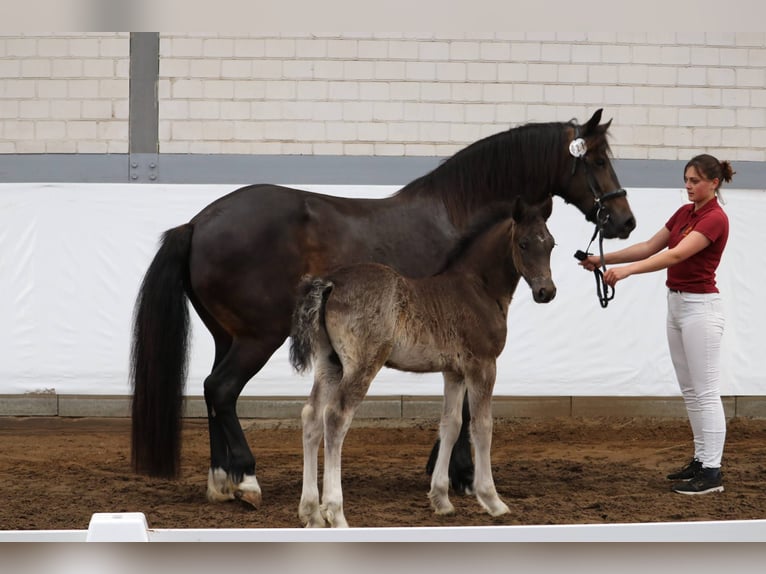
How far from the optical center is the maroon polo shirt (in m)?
4.75

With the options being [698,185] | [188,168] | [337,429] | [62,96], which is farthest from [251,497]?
[62,96]

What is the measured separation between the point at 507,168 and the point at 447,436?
1566 mm

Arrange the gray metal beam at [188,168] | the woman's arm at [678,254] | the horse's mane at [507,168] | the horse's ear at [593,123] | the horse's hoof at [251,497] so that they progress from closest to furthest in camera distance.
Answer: the woman's arm at [678,254], the horse's hoof at [251,497], the horse's ear at [593,123], the horse's mane at [507,168], the gray metal beam at [188,168]

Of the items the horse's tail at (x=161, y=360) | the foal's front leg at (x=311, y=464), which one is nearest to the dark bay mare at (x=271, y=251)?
the horse's tail at (x=161, y=360)

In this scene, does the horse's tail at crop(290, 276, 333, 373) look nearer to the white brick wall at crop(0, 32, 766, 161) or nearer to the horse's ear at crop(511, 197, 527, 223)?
the horse's ear at crop(511, 197, 527, 223)

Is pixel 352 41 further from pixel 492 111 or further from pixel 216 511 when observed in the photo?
pixel 216 511

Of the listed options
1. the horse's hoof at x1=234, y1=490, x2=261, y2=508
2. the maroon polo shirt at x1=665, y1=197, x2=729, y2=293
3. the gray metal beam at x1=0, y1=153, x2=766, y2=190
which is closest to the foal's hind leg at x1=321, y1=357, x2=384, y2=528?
the horse's hoof at x1=234, y1=490, x2=261, y2=508

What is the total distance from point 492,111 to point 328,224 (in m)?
4.00

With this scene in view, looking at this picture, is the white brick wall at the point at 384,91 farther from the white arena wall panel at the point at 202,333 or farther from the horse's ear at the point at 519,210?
the horse's ear at the point at 519,210

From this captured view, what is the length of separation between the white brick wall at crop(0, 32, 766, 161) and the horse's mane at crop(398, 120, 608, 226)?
3.45 meters

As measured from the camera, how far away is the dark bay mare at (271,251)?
4855 millimetres
